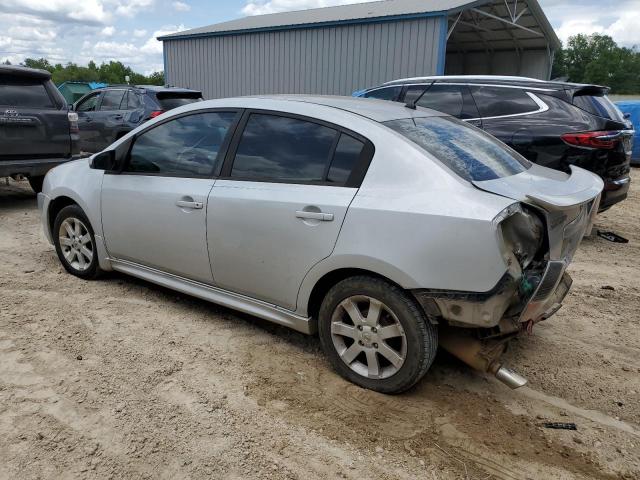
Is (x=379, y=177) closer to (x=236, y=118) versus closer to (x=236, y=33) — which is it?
(x=236, y=118)

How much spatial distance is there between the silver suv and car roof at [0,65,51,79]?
13.9 feet

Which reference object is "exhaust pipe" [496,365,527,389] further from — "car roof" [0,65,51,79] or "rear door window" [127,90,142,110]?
"rear door window" [127,90,142,110]

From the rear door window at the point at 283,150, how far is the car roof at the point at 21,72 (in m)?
5.30

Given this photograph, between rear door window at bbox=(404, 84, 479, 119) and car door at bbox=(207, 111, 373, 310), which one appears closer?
car door at bbox=(207, 111, 373, 310)

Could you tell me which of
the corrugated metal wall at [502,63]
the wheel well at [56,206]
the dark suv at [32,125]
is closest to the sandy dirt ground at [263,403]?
the wheel well at [56,206]

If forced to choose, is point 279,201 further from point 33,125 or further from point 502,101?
point 33,125

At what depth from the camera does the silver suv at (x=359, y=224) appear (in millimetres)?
2598

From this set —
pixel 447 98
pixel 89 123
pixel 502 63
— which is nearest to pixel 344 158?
pixel 447 98

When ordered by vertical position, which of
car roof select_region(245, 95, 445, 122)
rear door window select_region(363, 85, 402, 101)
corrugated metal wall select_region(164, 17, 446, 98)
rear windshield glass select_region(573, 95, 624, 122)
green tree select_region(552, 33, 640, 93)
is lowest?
car roof select_region(245, 95, 445, 122)

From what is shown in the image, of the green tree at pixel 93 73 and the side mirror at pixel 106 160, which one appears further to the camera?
the green tree at pixel 93 73

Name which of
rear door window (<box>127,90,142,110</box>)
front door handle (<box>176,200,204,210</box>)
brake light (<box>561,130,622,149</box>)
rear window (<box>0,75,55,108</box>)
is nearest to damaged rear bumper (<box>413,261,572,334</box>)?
front door handle (<box>176,200,204,210</box>)

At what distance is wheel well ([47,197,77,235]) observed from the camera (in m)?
4.59

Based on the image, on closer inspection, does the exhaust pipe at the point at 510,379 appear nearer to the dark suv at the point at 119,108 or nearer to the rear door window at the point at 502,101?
the rear door window at the point at 502,101

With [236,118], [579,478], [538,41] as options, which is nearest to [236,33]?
[538,41]
